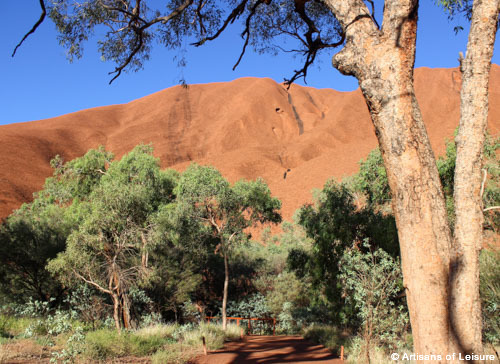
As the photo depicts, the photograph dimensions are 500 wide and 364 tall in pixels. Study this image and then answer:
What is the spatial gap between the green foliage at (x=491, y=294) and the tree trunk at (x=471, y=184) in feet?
18.1

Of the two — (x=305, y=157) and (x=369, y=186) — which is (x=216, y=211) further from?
(x=305, y=157)

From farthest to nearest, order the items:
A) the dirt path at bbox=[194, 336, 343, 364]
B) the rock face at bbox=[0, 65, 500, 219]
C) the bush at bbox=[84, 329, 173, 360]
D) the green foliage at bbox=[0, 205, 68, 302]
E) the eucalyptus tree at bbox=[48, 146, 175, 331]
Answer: the rock face at bbox=[0, 65, 500, 219]
the green foliage at bbox=[0, 205, 68, 302]
the eucalyptus tree at bbox=[48, 146, 175, 331]
the dirt path at bbox=[194, 336, 343, 364]
the bush at bbox=[84, 329, 173, 360]

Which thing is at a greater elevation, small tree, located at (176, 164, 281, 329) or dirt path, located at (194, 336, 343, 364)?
small tree, located at (176, 164, 281, 329)

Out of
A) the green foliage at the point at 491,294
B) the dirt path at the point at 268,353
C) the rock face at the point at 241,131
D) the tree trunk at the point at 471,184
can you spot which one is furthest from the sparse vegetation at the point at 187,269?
the rock face at the point at 241,131

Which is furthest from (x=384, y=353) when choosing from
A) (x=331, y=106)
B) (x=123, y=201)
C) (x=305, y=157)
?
(x=331, y=106)

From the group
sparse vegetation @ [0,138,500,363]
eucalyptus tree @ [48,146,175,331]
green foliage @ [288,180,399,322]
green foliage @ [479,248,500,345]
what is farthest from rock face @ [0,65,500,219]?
green foliage @ [479,248,500,345]

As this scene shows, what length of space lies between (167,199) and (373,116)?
17.7 m

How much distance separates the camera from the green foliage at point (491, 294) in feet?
22.2

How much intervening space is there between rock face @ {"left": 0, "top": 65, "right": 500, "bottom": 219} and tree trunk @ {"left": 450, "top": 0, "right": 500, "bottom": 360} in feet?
130

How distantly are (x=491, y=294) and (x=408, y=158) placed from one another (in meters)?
6.20

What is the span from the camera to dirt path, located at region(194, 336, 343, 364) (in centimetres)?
808

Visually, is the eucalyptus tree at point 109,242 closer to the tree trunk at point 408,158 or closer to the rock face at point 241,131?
the tree trunk at point 408,158

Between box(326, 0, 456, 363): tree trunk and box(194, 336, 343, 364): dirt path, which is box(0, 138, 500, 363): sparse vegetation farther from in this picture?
box(326, 0, 456, 363): tree trunk

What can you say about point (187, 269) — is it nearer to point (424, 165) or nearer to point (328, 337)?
point (328, 337)
